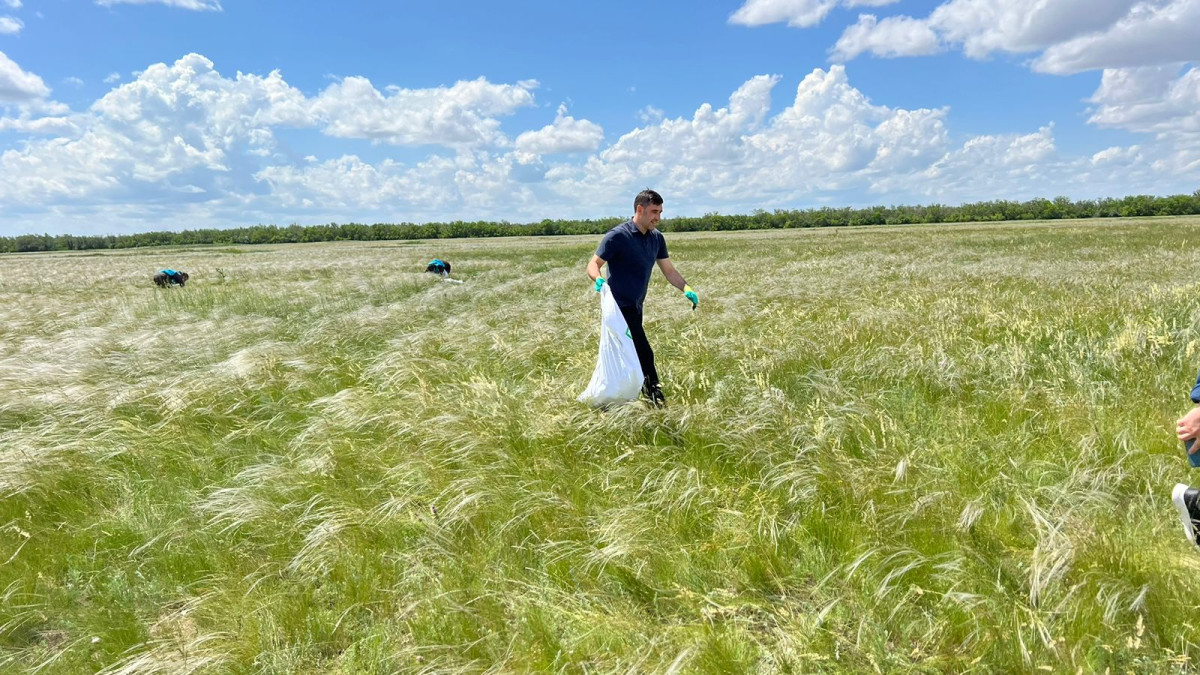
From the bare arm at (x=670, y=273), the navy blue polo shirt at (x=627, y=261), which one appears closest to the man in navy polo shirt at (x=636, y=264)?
the navy blue polo shirt at (x=627, y=261)

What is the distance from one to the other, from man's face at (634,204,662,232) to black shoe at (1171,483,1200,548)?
4.03 metres

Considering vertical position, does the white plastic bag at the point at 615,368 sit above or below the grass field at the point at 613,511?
above

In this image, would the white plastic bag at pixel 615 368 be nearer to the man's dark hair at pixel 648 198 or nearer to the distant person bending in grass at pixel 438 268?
the man's dark hair at pixel 648 198

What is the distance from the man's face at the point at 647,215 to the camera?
569 centimetres

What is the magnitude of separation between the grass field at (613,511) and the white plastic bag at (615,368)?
285 mm

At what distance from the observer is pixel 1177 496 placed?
2830 millimetres

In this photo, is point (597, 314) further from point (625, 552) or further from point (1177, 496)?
point (1177, 496)

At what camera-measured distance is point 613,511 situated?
381cm

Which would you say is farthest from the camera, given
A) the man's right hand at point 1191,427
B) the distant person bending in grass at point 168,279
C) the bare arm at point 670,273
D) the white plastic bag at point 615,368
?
the distant person bending in grass at point 168,279

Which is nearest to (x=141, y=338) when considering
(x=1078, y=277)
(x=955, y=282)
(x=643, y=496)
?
(x=643, y=496)

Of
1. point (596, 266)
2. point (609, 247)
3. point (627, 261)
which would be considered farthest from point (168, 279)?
point (627, 261)

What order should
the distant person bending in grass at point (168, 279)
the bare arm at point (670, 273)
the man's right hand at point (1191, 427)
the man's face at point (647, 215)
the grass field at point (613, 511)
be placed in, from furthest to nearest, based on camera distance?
the distant person bending in grass at point (168, 279) → the bare arm at point (670, 273) → the man's face at point (647, 215) → the grass field at point (613, 511) → the man's right hand at point (1191, 427)

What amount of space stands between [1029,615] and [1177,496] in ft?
3.23

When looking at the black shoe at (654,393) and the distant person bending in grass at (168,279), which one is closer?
the black shoe at (654,393)
